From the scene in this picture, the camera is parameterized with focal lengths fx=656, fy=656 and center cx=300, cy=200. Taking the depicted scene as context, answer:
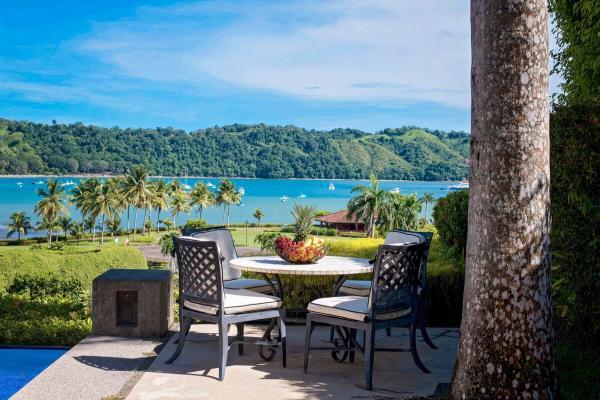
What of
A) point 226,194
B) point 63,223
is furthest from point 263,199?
point 63,223

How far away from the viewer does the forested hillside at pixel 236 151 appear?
3671 inches

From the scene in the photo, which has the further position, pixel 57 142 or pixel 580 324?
pixel 57 142

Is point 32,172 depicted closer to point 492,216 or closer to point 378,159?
point 378,159

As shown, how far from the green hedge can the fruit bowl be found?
34.7ft

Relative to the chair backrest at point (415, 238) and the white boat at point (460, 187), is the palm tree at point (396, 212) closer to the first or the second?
the white boat at point (460, 187)

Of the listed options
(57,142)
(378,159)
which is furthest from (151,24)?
(378,159)

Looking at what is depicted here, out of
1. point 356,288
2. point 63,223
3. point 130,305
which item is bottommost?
point 63,223

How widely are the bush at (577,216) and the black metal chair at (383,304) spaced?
108 centimetres

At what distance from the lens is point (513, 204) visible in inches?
139

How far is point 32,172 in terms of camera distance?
91.8m

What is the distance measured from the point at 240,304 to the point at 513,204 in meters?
2.25

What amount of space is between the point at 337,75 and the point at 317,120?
19.2 m

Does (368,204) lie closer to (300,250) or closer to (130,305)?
(130,305)

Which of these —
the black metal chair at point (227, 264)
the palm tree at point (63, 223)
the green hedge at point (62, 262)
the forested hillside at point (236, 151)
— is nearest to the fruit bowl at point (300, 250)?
the black metal chair at point (227, 264)
